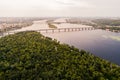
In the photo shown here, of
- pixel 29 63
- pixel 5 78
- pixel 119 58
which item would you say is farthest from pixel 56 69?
pixel 119 58

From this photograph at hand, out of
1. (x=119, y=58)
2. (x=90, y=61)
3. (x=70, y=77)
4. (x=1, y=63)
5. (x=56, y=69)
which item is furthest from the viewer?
(x=119, y=58)

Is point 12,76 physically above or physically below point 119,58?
above

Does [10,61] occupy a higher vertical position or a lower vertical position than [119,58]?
higher

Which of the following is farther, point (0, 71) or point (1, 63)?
point (1, 63)

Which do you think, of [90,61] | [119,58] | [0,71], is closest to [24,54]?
[0,71]

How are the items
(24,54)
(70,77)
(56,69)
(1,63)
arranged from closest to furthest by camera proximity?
(70,77)
(56,69)
(1,63)
(24,54)

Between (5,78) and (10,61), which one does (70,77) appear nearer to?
(5,78)

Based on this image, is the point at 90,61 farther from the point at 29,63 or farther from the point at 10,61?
the point at 10,61

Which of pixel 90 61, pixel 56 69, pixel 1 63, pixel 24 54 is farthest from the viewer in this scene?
pixel 24 54

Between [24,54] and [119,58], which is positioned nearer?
[24,54]
